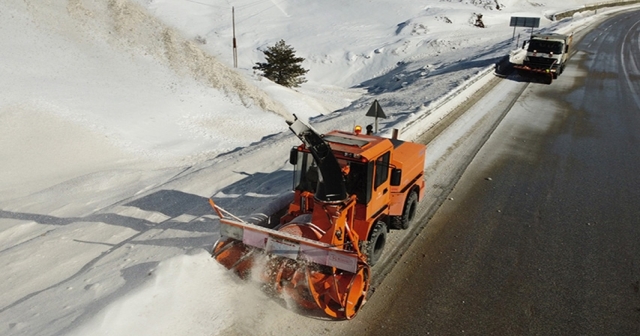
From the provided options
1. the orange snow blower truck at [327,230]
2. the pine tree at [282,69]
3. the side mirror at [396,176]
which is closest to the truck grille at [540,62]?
the pine tree at [282,69]

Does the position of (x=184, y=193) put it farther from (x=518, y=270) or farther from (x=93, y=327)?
(x=518, y=270)

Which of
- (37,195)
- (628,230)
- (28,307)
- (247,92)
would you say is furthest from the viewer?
(247,92)

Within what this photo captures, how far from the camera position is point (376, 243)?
829 centimetres

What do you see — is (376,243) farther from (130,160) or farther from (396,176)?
(130,160)

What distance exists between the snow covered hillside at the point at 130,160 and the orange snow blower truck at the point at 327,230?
0.52 m

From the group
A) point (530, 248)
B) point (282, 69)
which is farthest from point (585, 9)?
point (530, 248)

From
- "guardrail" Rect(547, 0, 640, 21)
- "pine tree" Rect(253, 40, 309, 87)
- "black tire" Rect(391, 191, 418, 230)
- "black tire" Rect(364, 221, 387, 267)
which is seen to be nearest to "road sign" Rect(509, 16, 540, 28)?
"pine tree" Rect(253, 40, 309, 87)

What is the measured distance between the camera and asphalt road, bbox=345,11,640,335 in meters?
7.05

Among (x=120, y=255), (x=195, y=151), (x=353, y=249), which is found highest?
(x=353, y=249)

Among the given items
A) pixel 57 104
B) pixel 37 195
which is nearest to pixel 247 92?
pixel 57 104

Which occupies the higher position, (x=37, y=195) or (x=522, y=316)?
(x=522, y=316)

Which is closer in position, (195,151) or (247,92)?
(195,151)

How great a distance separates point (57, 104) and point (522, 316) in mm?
18493

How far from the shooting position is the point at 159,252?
8.19m
